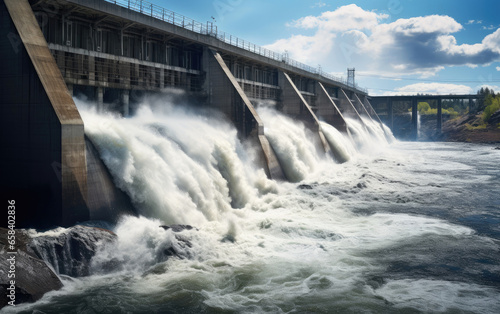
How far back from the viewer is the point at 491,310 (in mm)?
8469

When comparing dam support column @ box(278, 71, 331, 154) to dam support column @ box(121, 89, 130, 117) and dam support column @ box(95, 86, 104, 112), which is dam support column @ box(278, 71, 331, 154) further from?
dam support column @ box(95, 86, 104, 112)

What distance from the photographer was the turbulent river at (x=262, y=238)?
902 cm

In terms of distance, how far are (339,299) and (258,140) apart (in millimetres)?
15085

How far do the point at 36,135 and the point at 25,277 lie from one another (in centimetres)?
493

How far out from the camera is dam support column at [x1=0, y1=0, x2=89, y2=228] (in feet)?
38.3

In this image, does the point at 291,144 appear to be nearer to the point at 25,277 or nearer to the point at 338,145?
the point at 338,145

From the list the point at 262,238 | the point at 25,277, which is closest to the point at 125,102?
the point at 262,238

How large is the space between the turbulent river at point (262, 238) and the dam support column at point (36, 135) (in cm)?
175

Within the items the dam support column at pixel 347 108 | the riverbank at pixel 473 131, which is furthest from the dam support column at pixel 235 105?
the riverbank at pixel 473 131

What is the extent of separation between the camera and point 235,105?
79.6ft

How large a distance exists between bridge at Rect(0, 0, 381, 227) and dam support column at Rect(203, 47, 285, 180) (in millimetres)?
64

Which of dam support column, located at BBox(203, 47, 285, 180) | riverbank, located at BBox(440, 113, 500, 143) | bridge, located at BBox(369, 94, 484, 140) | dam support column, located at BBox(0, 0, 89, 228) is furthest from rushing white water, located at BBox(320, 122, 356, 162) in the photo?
bridge, located at BBox(369, 94, 484, 140)

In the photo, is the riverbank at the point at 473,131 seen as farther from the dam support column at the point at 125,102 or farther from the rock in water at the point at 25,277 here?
the rock in water at the point at 25,277

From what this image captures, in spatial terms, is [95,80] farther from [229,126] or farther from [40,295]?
[40,295]
